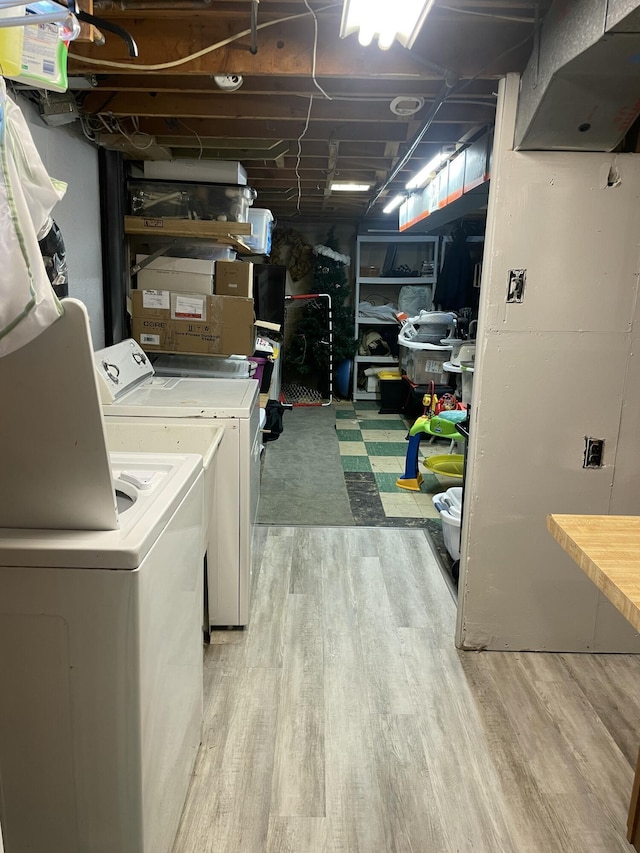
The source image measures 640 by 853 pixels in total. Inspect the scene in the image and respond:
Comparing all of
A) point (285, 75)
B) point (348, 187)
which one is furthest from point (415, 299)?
point (285, 75)

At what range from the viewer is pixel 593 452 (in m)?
2.40

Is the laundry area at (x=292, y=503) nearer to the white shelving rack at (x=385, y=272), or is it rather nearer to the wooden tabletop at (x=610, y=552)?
the wooden tabletop at (x=610, y=552)

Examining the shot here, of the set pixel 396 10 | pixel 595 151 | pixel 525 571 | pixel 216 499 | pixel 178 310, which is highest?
pixel 396 10

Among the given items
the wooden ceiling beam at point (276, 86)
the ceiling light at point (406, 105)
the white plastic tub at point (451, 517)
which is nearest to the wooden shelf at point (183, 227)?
the wooden ceiling beam at point (276, 86)

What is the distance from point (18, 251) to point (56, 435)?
359mm

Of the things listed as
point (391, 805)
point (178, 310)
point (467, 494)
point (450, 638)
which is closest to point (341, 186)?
point (178, 310)

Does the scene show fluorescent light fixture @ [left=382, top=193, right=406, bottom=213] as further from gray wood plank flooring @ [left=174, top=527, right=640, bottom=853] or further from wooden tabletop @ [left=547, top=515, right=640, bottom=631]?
wooden tabletop @ [left=547, top=515, right=640, bottom=631]

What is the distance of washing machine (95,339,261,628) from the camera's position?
245 cm

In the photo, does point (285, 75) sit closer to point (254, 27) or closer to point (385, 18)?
point (254, 27)

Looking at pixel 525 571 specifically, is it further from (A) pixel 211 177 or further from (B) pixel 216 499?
(A) pixel 211 177

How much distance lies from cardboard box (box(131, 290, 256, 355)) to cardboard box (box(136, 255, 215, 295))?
2.7 inches

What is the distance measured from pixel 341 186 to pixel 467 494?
10.7ft

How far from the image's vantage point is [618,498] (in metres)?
2.43

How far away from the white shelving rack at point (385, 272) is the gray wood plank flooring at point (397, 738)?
5.00 metres
